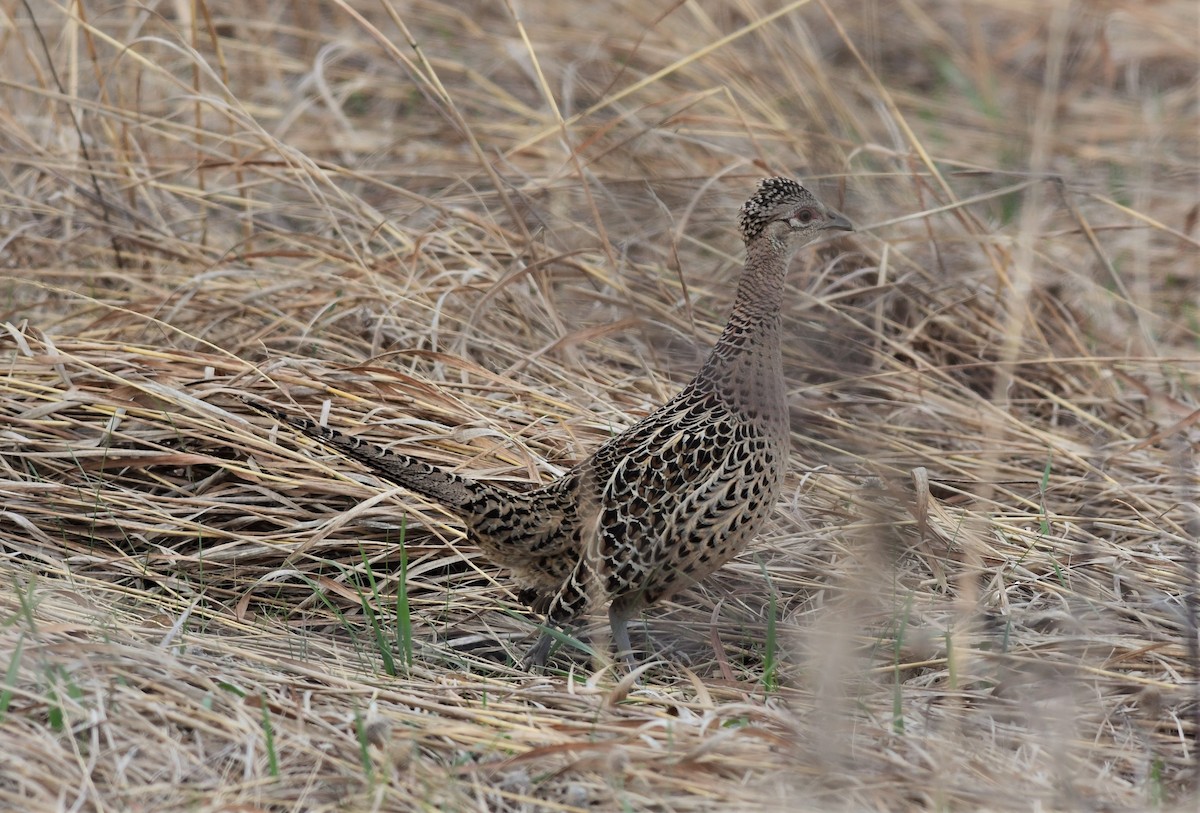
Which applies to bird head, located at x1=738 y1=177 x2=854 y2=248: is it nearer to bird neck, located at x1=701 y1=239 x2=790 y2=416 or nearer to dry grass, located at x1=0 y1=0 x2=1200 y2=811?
bird neck, located at x1=701 y1=239 x2=790 y2=416

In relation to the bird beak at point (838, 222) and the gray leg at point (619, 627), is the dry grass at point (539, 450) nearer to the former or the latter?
the gray leg at point (619, 627)

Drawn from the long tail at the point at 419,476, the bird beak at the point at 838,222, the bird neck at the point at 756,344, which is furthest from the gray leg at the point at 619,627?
the bird beak at the point at 838,222

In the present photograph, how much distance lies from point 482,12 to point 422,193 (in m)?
2.70

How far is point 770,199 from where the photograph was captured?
3.98 metres

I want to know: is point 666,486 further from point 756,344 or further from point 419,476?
point 419,476

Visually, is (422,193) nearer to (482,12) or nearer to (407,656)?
(482,12)

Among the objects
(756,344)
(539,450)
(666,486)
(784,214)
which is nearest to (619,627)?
(666,486)

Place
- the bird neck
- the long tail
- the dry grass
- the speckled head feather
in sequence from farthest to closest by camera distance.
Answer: the speckled head feather < the bird neck < the long tail < the dry grass

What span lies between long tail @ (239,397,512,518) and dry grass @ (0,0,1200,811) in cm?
34

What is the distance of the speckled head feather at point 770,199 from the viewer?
3986mm

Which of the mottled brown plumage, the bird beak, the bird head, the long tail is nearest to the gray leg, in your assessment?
the mottled brown plumage

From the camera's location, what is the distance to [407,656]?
358 centimetres

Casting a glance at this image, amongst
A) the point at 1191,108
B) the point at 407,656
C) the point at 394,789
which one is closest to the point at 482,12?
the point at 1191,108

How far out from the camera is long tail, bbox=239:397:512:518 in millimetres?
3688
